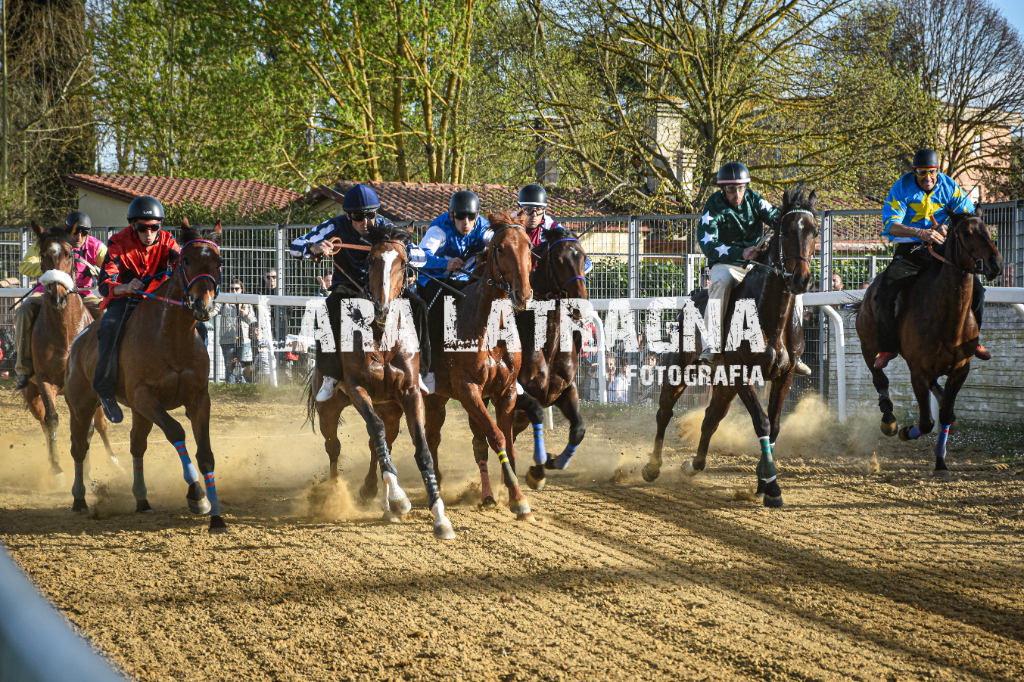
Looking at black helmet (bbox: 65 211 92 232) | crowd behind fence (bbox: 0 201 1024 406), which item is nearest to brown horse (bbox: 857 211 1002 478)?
crowd behind fence (bbox: 0 201 1024 406)

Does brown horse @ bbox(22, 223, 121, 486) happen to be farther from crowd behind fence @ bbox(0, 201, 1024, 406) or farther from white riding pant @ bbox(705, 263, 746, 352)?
white riding pant @ bbox(705, 263, 746, 352)

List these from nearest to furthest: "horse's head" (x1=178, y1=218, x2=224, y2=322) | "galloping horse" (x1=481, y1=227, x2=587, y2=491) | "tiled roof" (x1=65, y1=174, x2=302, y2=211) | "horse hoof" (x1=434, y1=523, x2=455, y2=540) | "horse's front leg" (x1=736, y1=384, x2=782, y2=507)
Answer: "horse hoof" (x1=434, y1=523, x2=455, y2=540)
"horse's head" (x1=178, y1=218, x2=224, y2=322)
"horse's front leg" (x1=736, y1=384, x2=782, y2=507)
"galloping horse" (x1=481, y1=227, x2=587, y2=491)
"tiled roof" (x1=65, y1=174, x2=302, y2=211)

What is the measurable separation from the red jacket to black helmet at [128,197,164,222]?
222 millimetres

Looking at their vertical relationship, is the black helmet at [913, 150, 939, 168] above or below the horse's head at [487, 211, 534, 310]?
above

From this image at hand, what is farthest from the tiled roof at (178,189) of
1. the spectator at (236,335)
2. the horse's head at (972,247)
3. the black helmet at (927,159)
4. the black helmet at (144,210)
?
the horse's head at (972,247)

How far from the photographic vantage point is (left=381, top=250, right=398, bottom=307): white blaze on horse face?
6191mm

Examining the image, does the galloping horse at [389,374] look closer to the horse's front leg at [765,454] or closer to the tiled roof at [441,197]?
the horse's front leg at [765,454]

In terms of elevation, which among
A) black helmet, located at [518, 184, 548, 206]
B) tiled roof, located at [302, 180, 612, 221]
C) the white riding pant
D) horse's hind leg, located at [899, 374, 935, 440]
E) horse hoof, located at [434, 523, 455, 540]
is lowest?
horse hoof, located at [434, 523, 455, 540]

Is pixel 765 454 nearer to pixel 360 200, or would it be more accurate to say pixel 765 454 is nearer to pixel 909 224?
pixel 909 224

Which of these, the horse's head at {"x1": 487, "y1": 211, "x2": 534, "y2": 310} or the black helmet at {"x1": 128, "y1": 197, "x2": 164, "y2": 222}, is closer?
the horse's head at {"x1": 487, "y1": 211, "x2": 534, "y2": 310}

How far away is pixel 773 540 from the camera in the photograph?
19.8 ft

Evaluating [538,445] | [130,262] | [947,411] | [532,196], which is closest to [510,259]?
[532,196]

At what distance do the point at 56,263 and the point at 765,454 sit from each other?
6.62m

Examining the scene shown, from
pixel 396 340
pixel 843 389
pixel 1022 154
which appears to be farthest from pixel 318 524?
pixel 1022 154
